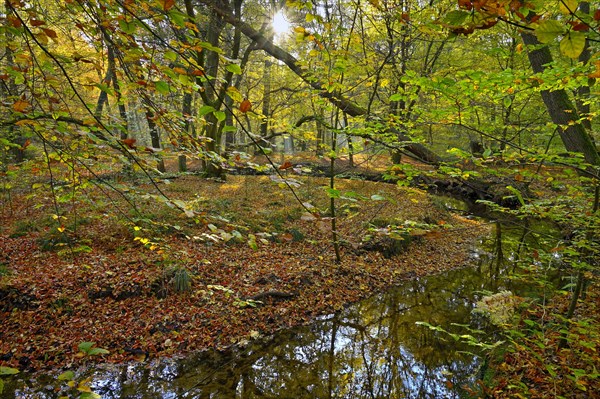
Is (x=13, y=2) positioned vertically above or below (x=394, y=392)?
above

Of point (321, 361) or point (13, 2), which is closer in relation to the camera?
point (13, 2)

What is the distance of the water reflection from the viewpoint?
13.4ft

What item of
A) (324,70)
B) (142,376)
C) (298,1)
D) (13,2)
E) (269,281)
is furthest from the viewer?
(269,281)

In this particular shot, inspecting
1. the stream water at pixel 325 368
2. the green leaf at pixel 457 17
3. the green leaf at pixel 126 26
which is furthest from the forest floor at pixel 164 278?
the green leaf at pixel 457 17

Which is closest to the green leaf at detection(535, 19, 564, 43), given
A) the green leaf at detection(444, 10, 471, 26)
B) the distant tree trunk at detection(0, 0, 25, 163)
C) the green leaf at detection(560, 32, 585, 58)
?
the green leaf at detection(560, 32, 585, 58)

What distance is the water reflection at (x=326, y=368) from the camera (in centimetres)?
407

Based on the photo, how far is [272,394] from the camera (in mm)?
4074

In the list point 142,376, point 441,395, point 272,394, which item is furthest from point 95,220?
point 441,395

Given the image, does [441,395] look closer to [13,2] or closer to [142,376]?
[142,376]

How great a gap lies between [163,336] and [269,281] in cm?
219

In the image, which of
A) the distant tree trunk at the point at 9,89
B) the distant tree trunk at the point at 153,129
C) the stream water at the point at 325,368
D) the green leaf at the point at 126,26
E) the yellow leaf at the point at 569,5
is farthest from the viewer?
the stream water at the point at 325,368

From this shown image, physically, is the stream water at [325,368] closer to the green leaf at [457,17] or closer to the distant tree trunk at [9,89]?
the distant tree trunk at [9,89]

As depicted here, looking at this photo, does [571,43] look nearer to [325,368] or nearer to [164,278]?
[325,368]

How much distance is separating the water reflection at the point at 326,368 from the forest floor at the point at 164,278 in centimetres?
32
